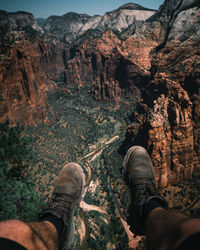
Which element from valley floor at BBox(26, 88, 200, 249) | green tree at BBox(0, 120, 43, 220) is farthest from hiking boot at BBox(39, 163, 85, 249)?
valley floor at BBox(26, 88, 200, 249)

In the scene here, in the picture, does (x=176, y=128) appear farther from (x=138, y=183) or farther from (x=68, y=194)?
(x=68, y=194)

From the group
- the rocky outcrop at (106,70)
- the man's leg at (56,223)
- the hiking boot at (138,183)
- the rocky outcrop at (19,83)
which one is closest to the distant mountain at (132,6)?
the rocky outcrop at (106,70)

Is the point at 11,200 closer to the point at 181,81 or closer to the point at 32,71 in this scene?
the point at 181,81

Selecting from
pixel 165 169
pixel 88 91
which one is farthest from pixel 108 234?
pixel 88 91

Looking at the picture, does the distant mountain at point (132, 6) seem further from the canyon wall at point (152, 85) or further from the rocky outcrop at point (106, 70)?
the canyon wall at point (152, 85)

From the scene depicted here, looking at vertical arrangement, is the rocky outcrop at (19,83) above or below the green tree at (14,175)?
above

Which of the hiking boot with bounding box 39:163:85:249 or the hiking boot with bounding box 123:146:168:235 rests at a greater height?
the hiking boot with bounding box 123:146:168:235

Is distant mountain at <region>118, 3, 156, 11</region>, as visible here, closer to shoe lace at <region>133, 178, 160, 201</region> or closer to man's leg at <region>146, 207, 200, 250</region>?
shoe lace at <region>133, 178, 160, 201</region>
